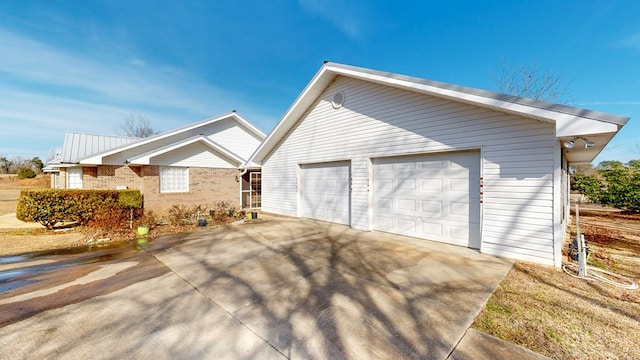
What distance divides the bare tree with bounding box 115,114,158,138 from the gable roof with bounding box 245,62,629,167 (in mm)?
33147

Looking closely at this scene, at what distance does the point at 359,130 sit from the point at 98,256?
820 cm

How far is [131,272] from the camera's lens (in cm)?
477

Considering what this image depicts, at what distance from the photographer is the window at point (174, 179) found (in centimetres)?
1120

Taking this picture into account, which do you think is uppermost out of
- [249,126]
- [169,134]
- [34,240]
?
[249,126]

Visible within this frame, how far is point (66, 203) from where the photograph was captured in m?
8.71

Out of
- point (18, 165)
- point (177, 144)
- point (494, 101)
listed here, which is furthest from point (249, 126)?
point (18, 165)

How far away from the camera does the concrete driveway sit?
8.18 feet

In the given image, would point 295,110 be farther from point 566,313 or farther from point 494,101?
point 566,313

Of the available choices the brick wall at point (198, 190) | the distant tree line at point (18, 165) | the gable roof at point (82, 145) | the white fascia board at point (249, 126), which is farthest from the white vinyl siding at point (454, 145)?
the distant tree line at point (18, 165)

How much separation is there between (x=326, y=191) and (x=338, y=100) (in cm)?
353

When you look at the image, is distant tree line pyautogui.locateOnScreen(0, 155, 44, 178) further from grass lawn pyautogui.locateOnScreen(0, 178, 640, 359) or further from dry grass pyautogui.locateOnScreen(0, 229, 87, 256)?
grass lawn pyautogui.locateOnScreen(0, 178, 640, 359)

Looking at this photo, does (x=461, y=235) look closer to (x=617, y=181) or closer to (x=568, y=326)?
(x=568, y=326)

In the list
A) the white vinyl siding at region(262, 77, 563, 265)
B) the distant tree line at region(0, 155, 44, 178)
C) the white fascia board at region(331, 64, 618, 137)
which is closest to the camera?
the white fascia board at region(331, 64, 618, 137)

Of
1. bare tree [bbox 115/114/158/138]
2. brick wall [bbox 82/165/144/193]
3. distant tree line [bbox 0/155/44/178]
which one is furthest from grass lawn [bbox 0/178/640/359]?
distant tree line [bbox 0/155/44/178]
